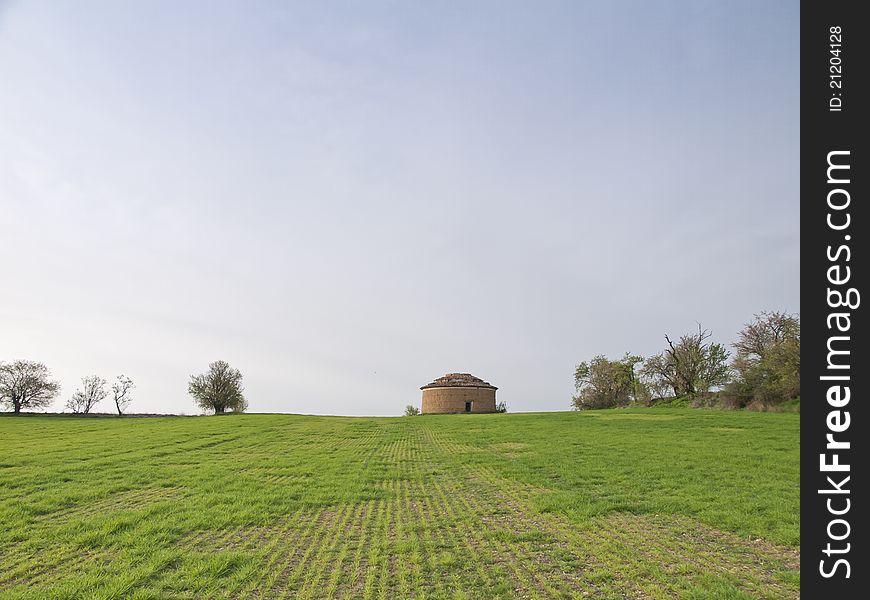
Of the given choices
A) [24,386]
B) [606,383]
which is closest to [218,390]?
[24,386]

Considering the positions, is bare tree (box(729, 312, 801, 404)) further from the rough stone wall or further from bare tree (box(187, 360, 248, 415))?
bare tree (box(187, 360, 248, 415))

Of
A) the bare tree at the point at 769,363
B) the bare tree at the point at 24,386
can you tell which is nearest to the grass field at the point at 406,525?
the bare tree at the point at 769,363

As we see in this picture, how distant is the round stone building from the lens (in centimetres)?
6169

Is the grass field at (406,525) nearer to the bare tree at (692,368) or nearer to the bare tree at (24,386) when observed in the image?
the bare tree at (692,368)

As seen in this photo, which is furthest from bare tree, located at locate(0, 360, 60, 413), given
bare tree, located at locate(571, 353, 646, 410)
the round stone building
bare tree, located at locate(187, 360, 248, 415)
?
bare tree, located at locate(571, 353, 646, 410)

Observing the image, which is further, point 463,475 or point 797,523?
point 463,475

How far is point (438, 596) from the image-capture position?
5719mm

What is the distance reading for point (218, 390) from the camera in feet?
216

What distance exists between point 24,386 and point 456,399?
176 feet

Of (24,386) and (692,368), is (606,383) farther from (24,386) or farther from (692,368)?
(24,386)

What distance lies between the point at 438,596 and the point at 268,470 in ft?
37.1

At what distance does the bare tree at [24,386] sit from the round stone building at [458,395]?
48224 millimetres

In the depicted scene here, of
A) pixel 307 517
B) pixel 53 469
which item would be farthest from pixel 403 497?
pixel 53 469
